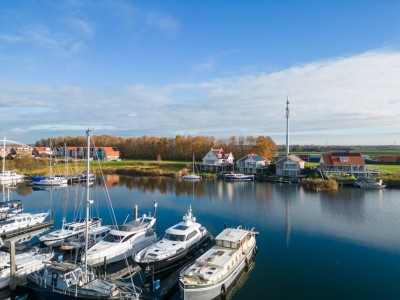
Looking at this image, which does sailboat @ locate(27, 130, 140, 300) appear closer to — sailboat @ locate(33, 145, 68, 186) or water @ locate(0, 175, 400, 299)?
water @ locate(0, 175, 400, 299)

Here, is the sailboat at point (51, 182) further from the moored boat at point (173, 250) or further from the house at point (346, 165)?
the house at point (346, 165)

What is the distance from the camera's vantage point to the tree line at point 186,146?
309 ft

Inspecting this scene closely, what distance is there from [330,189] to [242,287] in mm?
42349

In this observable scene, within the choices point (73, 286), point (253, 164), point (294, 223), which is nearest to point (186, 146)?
point (253, 164)

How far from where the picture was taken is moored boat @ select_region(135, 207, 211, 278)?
778 inches

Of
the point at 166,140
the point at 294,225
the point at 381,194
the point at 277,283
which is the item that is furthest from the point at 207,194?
the point at 166,140

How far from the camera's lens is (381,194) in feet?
168

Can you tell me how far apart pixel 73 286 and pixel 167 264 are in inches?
250

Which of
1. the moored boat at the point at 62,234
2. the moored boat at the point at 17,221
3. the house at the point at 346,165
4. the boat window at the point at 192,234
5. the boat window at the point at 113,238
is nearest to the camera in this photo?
the boat window at the point at 113,238

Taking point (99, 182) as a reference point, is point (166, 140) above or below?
above

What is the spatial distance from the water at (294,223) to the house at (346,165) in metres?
11.3

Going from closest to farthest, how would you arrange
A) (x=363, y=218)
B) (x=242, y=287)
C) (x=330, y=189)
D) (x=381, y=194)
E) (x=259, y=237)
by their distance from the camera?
(x=242, y=287), (x=259, y=237), (x=363, y=218), (x=381, y=194), (x=330, y=189)

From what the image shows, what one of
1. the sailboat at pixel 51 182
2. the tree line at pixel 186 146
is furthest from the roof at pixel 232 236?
the tree line at pixel 186 146

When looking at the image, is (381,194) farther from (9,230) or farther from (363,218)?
(9,230)
